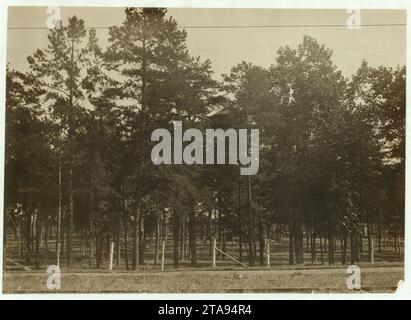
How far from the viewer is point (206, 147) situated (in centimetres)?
1295

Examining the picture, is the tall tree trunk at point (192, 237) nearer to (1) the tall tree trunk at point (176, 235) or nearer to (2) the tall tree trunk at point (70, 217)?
(1) the tall tree trunk at point (176, 235)

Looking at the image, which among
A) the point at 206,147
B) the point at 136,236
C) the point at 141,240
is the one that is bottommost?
the point at 141,240

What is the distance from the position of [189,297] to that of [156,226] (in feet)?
10.3

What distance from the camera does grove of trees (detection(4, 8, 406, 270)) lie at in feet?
43.4

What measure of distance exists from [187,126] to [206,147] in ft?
2.20

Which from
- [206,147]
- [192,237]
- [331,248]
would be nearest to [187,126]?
[206,147]

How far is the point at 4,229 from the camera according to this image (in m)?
12.3

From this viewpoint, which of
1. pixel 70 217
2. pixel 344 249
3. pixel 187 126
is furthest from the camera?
pixel 344 249

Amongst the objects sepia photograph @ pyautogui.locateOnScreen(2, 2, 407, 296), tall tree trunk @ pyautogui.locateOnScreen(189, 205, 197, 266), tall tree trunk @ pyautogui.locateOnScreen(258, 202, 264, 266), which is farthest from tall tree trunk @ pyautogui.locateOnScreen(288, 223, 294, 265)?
tall tree trunk @ pyautogui.locateOnScreen(189, 205, 197, 266)

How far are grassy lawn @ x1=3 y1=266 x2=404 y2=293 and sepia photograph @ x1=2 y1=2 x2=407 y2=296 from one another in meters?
0.04

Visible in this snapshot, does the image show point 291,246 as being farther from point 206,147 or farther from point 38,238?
point 38,238
